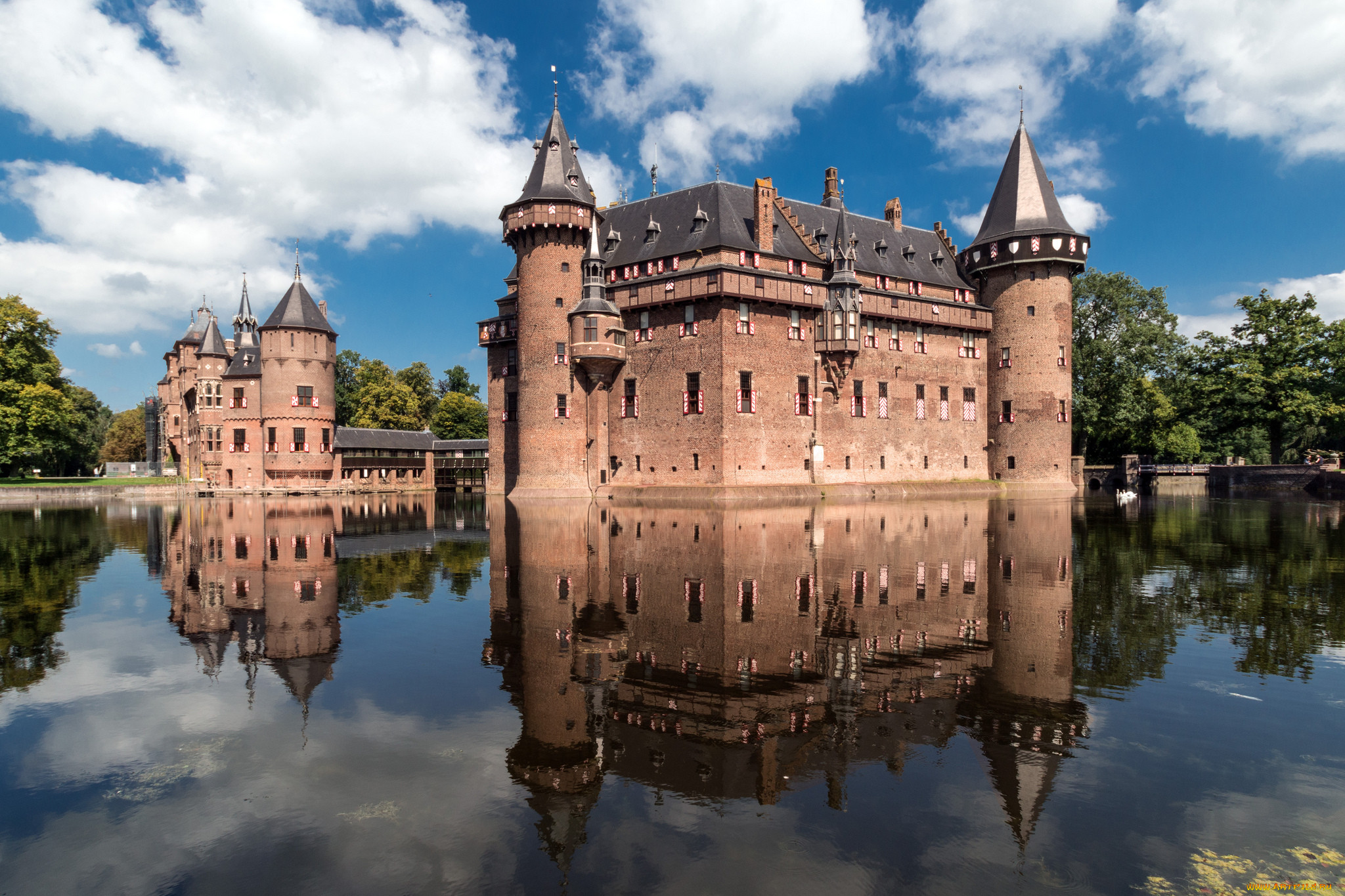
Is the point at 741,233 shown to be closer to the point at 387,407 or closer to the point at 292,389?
the point at 292,389

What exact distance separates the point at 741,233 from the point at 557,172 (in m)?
12.0

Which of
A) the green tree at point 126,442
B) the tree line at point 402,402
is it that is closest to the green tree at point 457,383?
the tree line at point 402,402

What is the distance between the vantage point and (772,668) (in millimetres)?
9461

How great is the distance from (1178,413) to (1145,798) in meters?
73.0

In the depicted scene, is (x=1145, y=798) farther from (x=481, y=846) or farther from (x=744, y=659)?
(x=481, y=846)

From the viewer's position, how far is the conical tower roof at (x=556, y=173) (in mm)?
45000

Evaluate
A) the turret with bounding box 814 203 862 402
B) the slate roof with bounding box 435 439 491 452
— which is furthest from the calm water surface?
the slate roof with bounding box 435 439 491 452

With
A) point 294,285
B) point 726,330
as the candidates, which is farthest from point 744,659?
point 294,285

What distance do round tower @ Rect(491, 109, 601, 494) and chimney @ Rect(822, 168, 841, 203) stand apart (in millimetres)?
20001

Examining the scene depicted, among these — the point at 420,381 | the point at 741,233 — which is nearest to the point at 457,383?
the point at 420,381

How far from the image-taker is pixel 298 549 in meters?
23.2

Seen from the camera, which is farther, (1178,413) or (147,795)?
(1178,413)

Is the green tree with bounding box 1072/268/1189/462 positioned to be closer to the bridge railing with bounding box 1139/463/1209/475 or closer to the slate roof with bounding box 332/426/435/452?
the bridge railing with bounding box 1139/463/1209/475

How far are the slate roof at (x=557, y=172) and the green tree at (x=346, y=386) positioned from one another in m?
48.9
